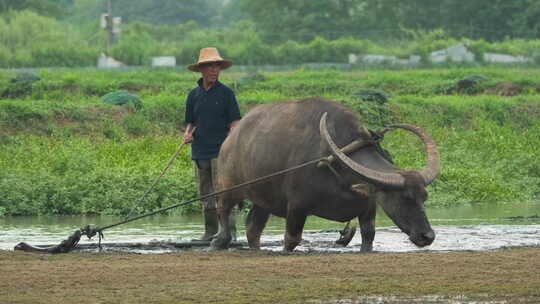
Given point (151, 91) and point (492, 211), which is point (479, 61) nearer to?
point (151, 91)

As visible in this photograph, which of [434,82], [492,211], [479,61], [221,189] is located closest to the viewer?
[221,189]

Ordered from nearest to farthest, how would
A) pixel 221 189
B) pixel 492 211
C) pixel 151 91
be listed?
pixel 221 189 < pixel 492 211 < pixel 151 91

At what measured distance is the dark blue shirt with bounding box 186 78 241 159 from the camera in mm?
12016

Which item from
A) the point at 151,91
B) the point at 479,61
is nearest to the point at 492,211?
the point at 151,91

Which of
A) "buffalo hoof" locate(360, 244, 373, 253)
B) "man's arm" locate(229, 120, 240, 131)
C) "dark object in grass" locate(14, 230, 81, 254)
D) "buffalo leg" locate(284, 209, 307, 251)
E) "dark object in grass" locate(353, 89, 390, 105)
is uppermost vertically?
"man's arm" locate(229, 120, 240, 131)

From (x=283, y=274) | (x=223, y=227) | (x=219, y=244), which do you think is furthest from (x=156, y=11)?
(x=283, y=274)

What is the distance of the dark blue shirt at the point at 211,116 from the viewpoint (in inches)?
473

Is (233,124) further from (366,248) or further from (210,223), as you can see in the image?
(366,248)

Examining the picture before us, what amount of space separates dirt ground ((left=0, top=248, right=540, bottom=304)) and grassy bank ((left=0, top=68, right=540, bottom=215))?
668cm

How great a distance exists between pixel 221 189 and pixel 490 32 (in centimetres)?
4397

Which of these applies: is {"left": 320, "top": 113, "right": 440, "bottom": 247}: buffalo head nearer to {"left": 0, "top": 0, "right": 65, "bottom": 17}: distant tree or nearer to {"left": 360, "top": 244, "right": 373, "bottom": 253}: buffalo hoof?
{"left": 360, "top": 244, "right": 373, "bottom": 253}: buffalo hoof

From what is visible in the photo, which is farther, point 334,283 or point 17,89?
point 17,89

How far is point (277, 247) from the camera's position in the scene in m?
12.2

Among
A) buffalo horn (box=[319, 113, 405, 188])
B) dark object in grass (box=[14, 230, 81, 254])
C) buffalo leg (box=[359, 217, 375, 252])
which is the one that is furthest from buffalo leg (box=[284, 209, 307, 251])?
dark object in grass (box=[14, 230, 81, 254])
